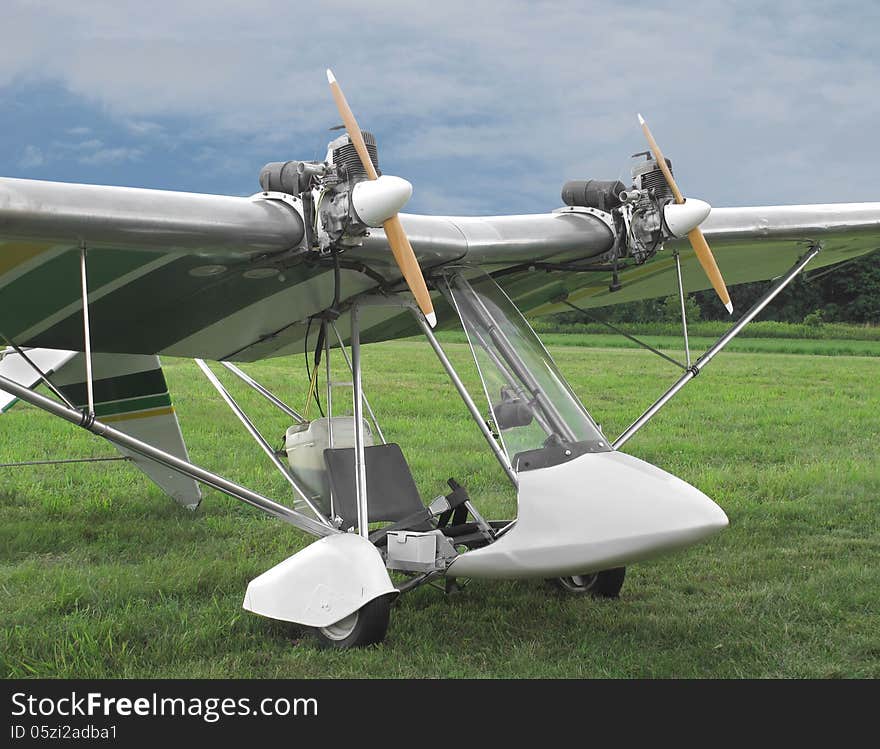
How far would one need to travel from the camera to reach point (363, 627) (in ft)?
16.8

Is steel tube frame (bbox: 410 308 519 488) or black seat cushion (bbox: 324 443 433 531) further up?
steel tube frame (bbox: 410 308 519 488)

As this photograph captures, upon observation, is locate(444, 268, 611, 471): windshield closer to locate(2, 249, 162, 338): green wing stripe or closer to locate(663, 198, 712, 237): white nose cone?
locate(663, 198, 712, 237): white nose cone

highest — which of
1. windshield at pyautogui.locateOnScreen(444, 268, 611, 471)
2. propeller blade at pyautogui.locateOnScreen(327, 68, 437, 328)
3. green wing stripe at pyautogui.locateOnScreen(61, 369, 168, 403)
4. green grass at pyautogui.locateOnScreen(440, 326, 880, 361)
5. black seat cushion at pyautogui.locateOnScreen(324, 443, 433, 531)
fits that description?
propeller blade at pyautogui.locateOnScreen(327, 68, 437, 328)

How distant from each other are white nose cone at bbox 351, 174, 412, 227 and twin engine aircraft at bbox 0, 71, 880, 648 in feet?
0.05

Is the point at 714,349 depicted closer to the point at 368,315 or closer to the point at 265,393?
the point at 368,315

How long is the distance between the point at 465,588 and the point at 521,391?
167 cm

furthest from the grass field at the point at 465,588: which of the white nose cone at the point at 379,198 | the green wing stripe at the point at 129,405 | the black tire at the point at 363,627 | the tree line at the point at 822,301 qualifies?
the tree line at the point at 822,301

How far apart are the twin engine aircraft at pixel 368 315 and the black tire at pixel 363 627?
0.01m

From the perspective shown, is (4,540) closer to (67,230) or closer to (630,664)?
(67,230)

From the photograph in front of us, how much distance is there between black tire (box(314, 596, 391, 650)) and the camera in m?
5.10

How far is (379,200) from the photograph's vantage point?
4.99m

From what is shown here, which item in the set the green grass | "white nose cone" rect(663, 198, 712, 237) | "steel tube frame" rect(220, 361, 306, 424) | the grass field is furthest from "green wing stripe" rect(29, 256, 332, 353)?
the green grass

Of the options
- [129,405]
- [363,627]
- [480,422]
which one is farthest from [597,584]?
[129,405]
